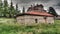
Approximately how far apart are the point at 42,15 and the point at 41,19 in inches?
24.8

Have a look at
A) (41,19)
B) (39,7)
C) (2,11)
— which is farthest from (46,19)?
(2,11)

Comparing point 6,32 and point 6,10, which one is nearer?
point 6,32

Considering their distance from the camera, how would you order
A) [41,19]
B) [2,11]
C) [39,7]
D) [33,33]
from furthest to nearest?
[2,11] < [39,7] < [41,19] < [33,33]

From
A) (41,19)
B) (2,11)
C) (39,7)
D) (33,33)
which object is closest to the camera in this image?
(33,33)

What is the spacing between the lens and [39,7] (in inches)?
872

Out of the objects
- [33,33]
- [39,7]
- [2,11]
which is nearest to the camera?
[33,33]

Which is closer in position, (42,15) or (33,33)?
(33,33)

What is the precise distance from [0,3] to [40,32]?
17.7 m

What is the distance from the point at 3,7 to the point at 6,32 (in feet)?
56.9

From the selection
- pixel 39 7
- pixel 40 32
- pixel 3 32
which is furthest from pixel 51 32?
pixel 39 7

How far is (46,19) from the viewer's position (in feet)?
52.1

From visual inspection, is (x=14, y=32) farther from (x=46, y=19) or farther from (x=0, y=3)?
(x=0, y=3)

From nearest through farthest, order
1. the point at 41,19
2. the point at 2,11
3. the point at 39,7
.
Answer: the point at 41,19
the point at 39,7
the point at 2,11

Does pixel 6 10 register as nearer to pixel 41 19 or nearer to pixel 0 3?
pixel 0 3
